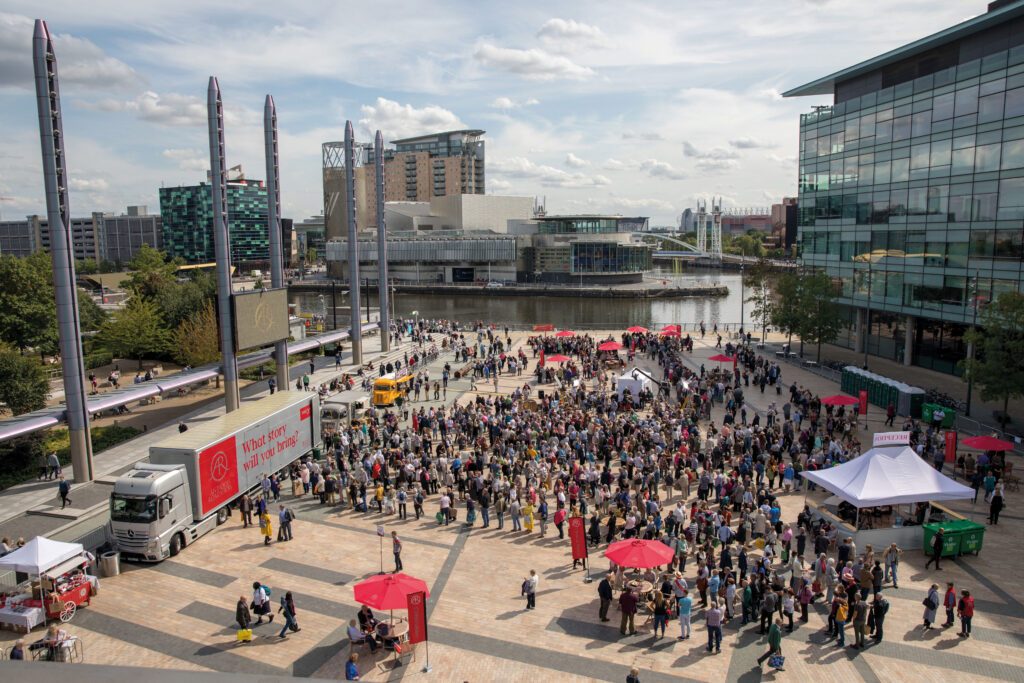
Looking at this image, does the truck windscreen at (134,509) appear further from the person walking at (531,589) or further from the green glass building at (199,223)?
the green glass building at (199,223)

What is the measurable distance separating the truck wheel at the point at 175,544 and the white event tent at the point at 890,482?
1751 cm

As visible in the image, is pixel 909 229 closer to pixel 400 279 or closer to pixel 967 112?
pixel 967 112

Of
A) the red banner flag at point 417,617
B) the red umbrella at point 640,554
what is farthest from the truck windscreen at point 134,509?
the red umbrella at point 640,554

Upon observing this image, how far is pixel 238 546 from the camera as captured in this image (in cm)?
1916

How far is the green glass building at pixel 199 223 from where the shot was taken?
186m

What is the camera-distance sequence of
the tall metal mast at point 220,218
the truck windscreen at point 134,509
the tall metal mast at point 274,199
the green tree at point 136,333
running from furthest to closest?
the green tree at point 136,333 < the tall metal mast at point 274,199 < the tall metal mast at point 220,218 < the truck windscreen at point 134,509

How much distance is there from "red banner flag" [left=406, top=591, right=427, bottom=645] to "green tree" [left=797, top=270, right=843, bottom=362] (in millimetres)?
38183

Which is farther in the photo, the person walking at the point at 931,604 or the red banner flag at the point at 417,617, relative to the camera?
the person walking at the point at 931,604

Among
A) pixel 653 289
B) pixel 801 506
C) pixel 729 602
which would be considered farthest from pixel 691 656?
pixel 653 289

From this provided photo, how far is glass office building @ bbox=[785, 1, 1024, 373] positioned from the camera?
34875 millimetres

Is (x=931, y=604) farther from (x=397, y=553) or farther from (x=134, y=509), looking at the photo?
(x=134, y=509)

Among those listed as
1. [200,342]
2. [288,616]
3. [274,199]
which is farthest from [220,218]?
[288,616]

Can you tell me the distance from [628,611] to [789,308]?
37313mm

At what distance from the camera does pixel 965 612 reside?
1394 centimetres
